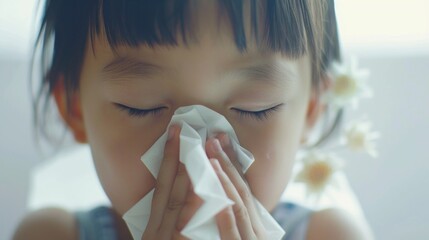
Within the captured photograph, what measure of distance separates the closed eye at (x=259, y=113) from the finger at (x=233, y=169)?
41mm

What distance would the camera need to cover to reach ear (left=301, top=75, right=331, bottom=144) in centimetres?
90

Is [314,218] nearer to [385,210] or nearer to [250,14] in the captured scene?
[385,210]

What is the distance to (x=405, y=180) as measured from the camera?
3.71ft

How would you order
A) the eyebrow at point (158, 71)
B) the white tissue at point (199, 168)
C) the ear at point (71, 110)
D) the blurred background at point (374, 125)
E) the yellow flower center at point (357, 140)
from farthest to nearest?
1. the blurred background at point (374, 125)
2. the yellow flower center at point (357, 140)
3. the ear at point (71, 110)
4. the eyebrow at point (158, 71)
5. the white tissue at point (199, 168)

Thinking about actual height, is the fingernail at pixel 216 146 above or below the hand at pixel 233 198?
above

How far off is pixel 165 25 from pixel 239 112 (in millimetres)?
130

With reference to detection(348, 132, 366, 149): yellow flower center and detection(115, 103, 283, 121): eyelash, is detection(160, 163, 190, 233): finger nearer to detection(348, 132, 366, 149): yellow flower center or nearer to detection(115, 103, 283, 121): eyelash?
detection(115, 103, 283, 121): eyelash

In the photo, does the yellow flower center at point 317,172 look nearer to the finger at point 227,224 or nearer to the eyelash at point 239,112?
the eyelash at point 239,112

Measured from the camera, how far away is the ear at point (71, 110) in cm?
88

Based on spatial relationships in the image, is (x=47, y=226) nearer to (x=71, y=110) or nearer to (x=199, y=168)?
(x=71, y=110)

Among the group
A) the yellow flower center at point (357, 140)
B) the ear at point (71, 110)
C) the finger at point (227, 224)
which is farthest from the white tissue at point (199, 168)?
the yellow flower center at point (357, 140)

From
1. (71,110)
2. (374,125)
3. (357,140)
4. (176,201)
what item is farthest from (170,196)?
(374,125)

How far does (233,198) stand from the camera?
2.11ft

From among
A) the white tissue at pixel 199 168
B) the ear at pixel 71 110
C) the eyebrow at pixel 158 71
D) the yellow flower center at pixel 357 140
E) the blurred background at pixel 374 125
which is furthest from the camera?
the blurred background at pixel 374 125
